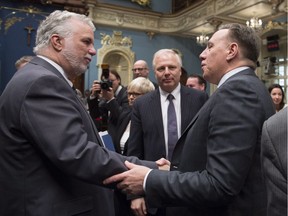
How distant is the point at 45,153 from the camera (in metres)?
1.42

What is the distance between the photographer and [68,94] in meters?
1.54

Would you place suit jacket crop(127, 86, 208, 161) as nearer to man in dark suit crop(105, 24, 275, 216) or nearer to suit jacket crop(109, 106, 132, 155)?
suit jacket crop(109, 106, 132, 155)

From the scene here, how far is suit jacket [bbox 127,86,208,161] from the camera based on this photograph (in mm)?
2527

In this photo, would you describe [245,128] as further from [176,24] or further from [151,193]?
[176,24]

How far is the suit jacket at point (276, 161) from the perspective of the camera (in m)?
0.79

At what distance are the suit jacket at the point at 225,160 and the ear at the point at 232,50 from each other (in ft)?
0.34

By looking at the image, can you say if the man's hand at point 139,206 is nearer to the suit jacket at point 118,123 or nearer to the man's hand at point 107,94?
the suit jacket at point 118,123

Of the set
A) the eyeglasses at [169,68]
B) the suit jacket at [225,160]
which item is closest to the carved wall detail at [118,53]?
the eyeglasses at [169,68]

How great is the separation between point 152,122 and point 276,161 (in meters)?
1.78

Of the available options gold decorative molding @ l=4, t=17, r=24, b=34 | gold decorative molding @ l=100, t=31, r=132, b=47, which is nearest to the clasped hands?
gold decorative molding @ l=4, t=17, r=24, b=34

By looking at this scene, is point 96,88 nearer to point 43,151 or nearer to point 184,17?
point 43,151

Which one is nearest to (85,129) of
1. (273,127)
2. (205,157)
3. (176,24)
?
(205,157)

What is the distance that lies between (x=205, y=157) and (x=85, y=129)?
602 millimetres

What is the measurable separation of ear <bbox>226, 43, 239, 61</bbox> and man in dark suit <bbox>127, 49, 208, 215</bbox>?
3.43ft
